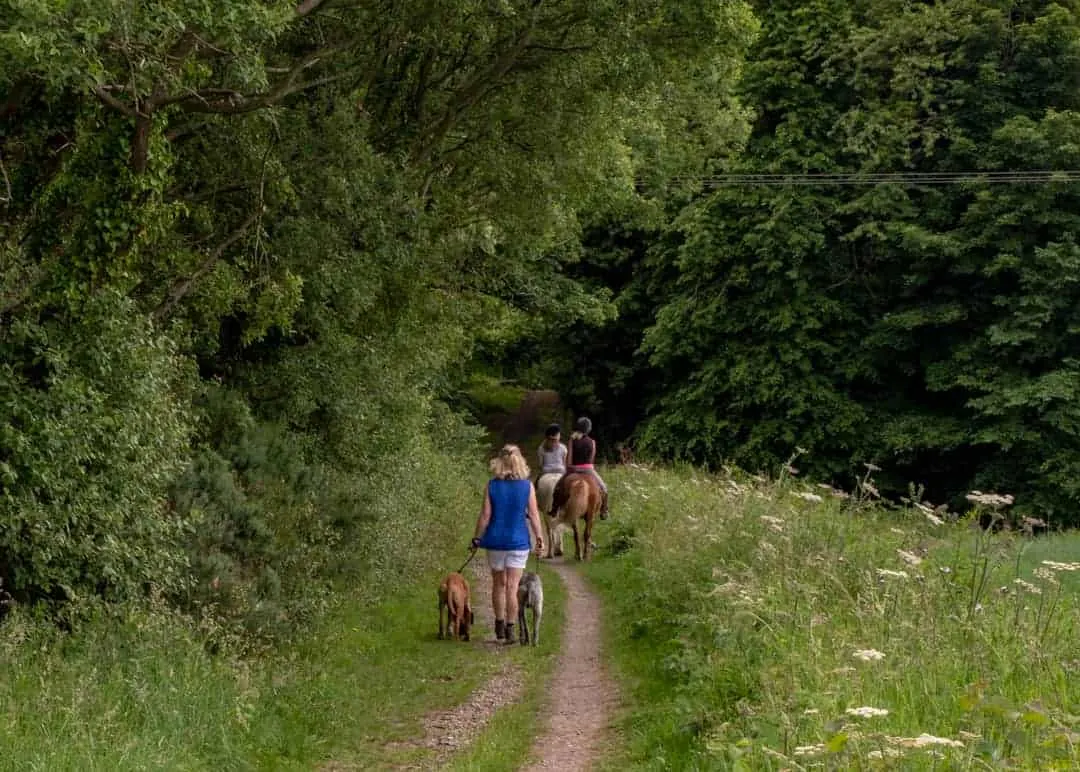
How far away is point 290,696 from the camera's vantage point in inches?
406

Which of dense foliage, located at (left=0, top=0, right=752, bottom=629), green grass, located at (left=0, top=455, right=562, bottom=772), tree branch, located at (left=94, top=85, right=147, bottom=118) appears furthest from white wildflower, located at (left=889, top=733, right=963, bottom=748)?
tree branch, located at (left=94, top=85, right=147, bottom=118)

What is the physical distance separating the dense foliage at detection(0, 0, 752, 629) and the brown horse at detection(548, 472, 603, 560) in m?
2.53

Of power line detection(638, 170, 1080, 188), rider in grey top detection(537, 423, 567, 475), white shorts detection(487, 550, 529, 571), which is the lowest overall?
white shorts detection(487, 550, 529, 571)

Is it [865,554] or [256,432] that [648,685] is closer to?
[865,554]

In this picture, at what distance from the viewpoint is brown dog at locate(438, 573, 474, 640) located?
13727 millimetres

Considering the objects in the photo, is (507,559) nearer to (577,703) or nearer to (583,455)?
(577,703)

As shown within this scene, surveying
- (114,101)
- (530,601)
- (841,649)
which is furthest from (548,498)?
(841,649)

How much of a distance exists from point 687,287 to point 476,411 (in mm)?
17133

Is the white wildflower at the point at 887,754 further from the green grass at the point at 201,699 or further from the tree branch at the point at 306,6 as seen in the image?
the tree branch at the point at 306,6

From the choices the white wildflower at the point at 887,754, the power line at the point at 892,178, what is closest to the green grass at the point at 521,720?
the white wildflower at the point at 887,754

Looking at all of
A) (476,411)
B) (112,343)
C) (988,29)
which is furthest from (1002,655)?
(476,411)

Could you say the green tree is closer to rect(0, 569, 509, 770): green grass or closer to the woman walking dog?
the woman walking dog

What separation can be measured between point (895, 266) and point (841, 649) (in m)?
30.4

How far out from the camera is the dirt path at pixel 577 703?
9219 millimetres
